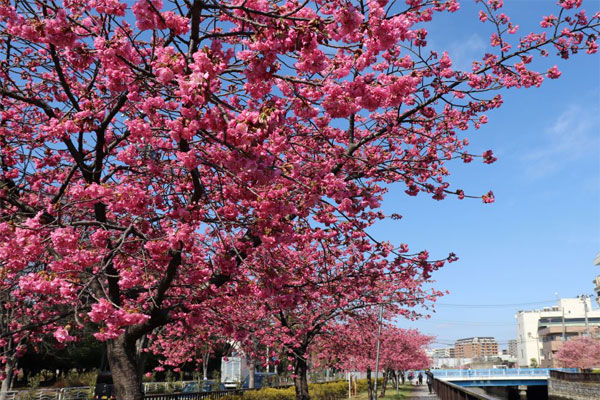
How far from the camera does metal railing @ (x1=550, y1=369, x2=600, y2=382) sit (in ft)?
121

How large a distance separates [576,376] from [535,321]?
85.8 m

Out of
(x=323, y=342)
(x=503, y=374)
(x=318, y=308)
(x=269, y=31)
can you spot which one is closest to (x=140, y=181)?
(x=269, y=31)

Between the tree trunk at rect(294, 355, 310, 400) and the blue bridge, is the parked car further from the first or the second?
the blue bridge

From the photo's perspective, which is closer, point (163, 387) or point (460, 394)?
point (460, 394)

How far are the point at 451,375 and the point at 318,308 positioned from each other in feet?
162

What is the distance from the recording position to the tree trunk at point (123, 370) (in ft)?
24.3

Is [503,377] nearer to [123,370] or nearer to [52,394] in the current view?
[52,394]

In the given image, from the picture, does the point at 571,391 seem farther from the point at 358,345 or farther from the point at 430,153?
the point at 430,153

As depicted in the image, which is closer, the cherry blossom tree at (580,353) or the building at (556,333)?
the cherry blossom tree at (580,353)

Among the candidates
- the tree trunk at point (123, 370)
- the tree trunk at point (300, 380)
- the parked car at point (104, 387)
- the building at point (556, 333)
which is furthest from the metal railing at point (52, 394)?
the building at point (556, 333)

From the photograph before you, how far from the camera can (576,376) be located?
40844 mm

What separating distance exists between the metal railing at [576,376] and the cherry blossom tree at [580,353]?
778 inches

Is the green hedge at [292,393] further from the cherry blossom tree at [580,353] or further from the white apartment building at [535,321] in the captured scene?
the white apartment building at [535,321]

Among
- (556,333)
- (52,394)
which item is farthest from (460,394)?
(556,333)
